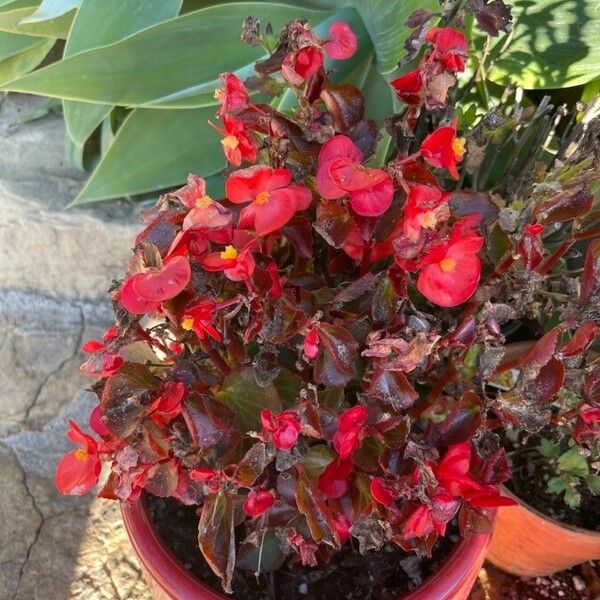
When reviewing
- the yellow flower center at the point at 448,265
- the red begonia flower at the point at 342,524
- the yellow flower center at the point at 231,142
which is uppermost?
the yellow flower center at the point at 231,142

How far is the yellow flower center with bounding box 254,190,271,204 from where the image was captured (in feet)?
1.72

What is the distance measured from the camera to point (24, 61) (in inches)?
58.8

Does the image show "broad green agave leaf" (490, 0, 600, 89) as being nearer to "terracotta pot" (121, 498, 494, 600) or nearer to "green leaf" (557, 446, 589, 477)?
"green leaf" (557, 446, 589, 477)

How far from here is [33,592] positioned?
104 cm

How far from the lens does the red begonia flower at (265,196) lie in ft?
1.70

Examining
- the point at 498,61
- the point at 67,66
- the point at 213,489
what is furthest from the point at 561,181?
the point at 67,66

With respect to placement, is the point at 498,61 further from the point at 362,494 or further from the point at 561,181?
the point at 362,494

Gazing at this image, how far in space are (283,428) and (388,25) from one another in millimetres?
571

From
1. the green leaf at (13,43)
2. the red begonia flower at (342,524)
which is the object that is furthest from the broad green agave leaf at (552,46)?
the green leaf at (13,43)

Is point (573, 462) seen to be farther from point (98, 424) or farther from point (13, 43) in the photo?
point (13, 43)

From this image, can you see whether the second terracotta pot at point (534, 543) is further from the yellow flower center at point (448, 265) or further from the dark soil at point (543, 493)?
the yellow flower center at point (448, 265)

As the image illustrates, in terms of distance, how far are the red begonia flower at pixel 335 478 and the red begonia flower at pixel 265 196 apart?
0.20 m

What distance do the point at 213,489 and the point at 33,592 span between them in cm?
59

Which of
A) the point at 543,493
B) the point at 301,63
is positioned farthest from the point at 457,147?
the point at 543,493
